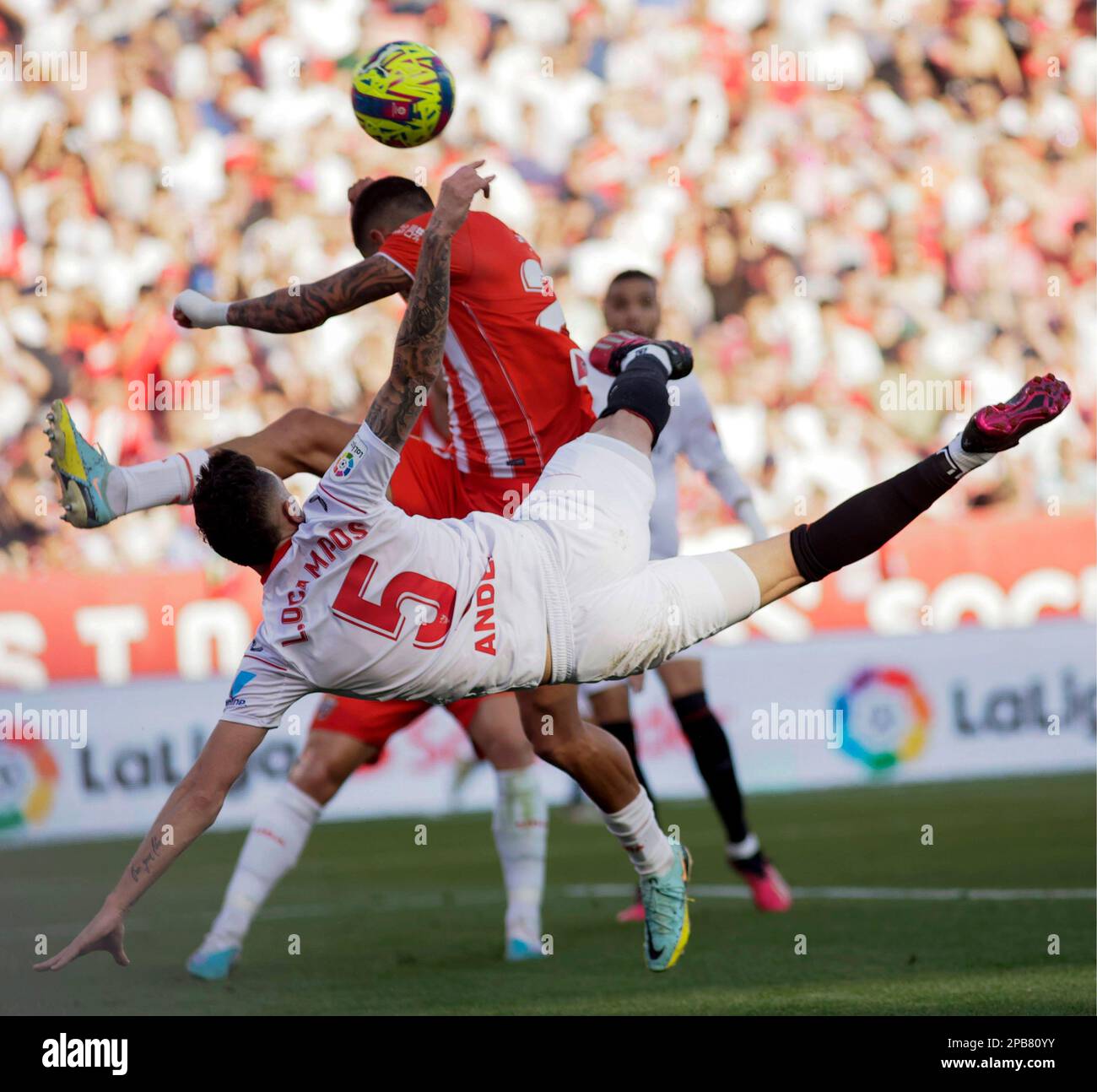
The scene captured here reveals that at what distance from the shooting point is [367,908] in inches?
341

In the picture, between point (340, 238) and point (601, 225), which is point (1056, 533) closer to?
point (601, 225)

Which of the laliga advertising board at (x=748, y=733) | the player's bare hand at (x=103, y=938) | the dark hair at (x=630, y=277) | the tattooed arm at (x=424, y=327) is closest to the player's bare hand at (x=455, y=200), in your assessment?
the tattooed arm at (x=424, y=327)

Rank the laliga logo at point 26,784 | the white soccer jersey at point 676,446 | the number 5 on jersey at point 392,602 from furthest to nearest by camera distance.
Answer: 1. the laliga logo at point 26,784
2. the white soccer jersey at point 676,446
3. the number 5 on jersey at point 392,602

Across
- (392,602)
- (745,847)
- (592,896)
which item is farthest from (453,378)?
(592,896)

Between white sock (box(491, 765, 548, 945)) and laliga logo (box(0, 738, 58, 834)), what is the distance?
506 centimetres

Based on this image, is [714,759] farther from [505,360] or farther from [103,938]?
[103,938]

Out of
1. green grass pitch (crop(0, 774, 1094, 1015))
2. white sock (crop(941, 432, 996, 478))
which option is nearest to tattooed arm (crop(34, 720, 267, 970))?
green grass pitch (crop(0, 774, 1094, 1015))

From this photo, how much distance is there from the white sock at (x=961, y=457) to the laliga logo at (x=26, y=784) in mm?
7488

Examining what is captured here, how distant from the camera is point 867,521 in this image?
5.54 metres

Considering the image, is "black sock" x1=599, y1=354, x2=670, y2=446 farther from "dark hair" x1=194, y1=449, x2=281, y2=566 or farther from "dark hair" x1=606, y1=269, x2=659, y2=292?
"dark hair" x1=606, y1=269, x2=659, y2=292

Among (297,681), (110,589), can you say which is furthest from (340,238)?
(297,681)

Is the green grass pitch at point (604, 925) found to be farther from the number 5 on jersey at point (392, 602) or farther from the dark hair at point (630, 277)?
the dark hair at point (630, 277)

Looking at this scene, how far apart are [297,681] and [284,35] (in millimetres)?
12444

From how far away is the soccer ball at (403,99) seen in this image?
6.03 meters
